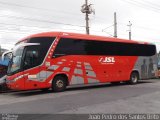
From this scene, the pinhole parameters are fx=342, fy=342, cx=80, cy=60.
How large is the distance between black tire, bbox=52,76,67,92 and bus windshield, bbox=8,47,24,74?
2296 millimetres

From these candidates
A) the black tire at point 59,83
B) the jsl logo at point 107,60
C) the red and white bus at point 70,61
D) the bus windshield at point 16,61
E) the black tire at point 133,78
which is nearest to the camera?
the bus windshield at point 16,61

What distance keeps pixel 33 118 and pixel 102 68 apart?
1194 cm

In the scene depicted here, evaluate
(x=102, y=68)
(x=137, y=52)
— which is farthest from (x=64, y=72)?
(x=137, y=52)

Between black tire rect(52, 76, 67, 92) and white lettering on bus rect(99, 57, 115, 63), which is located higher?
white lettering on bus rect(99, 57, 115, 63)

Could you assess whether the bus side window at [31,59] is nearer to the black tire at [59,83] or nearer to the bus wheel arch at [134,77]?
the black tire at [59,83]

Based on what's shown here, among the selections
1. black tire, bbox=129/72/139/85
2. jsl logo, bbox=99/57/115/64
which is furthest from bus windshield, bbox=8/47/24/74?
black tire, bbox=129/72/139/85

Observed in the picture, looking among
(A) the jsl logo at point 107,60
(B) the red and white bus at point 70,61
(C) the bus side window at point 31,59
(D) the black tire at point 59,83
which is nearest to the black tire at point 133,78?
(B) the red and white bus at point 70,61

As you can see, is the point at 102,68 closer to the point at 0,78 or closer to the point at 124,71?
the point at 124,71

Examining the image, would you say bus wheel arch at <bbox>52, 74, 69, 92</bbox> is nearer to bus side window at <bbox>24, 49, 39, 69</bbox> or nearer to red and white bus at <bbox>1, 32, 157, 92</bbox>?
red and white bus at <bbox>1, 32, 157, 92</bbox>

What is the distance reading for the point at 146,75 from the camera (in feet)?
86.1

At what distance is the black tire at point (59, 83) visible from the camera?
18.8m

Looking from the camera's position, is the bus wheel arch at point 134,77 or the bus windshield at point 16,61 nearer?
the bus windshield at point 16,61

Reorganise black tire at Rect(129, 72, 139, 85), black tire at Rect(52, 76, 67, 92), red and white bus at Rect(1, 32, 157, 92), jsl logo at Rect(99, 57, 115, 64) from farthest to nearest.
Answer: black tire at Rect(129, 72, 139, 85) → jsl logo at Rect(99, 57, 115, 64) → black tire at Rect(52, 76, 67, 92) → red and white bus at Rect(1, 32, 157, 92)

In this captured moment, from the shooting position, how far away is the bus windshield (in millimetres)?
17595
